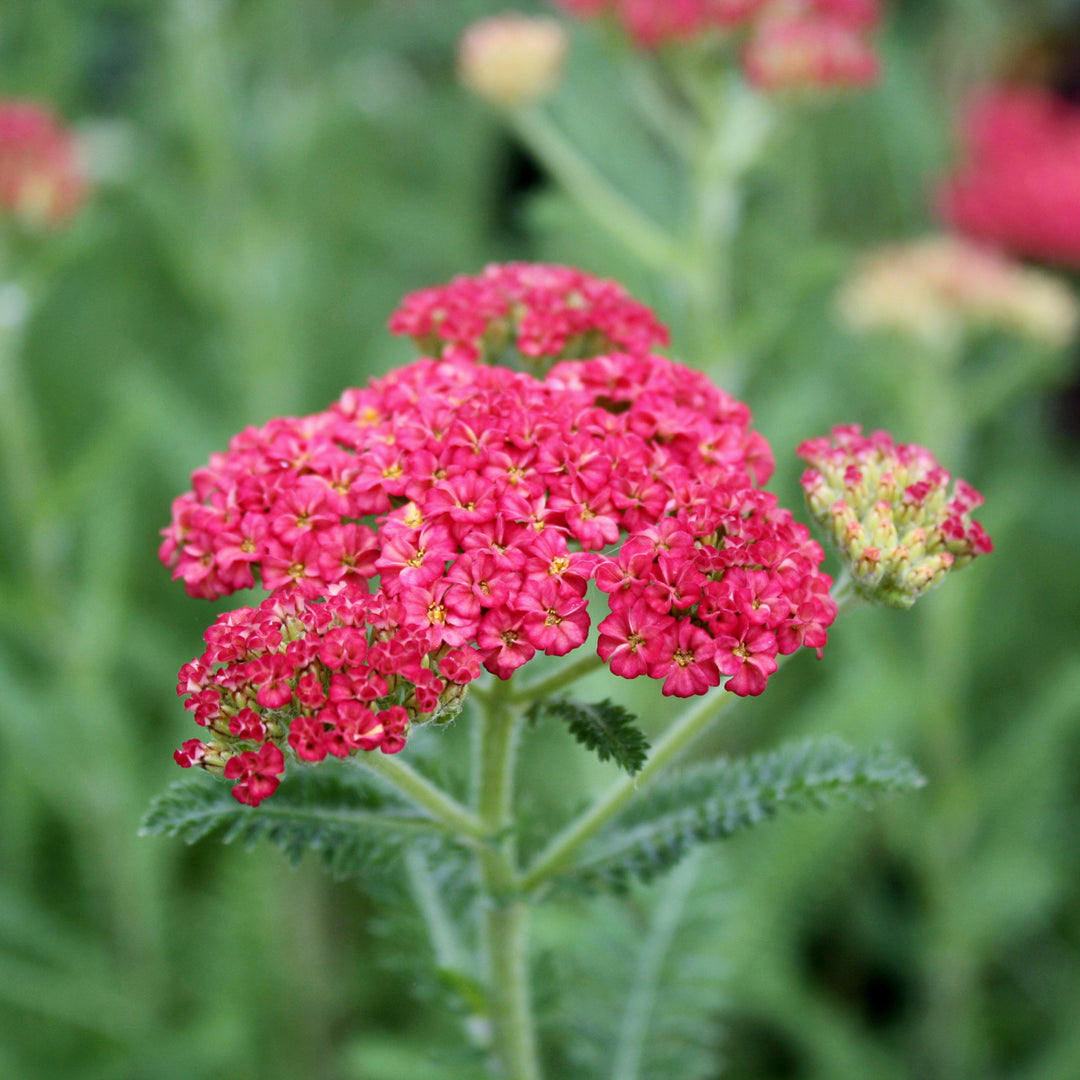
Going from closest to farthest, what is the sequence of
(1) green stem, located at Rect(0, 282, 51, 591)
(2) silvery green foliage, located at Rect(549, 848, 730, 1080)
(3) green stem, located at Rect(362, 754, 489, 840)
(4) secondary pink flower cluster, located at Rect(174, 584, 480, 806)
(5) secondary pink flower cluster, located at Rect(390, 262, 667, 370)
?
1. (4) secondary pink flower cluster, located at Rect(174, 584, 480, 806)
2. (3) green stem, located at Rect(362, 754, 489, 840)
3. (5) secondary pink flower cluster, located at Rect(390, 262, 667, 370)
4. (2) silvery green foliage, located at Rect(549, 848, 730, 1080)
5. (1) green stem, located at Rect(0, 282, 51, 591)

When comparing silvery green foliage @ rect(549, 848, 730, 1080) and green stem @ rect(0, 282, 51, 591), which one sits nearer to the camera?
silvery green foliage @ rect(549, 848, 730, 1080)

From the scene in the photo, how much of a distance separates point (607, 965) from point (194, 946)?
146 centimetres

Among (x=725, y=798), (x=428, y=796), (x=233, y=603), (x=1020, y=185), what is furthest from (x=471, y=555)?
(x=1020, y=185)

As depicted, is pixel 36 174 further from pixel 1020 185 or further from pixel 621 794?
pixel 1020 185

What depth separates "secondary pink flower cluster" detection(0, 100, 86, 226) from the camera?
2.21 meters

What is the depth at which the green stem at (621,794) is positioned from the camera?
1040mm

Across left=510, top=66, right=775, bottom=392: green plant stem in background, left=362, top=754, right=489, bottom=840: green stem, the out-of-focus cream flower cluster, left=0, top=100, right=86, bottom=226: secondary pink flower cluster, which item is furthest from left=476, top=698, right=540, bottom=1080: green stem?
left=0, top=100, right=86, bottom=226: secondary pink flower cluster

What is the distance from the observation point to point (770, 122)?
2.16 m

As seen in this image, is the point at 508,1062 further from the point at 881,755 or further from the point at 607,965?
the point at 881,755

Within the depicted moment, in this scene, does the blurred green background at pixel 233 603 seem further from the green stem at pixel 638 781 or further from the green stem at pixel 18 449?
the green stem at pixel 638 781

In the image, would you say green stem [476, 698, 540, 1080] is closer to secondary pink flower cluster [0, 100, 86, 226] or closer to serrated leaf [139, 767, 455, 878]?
serrated leaf [139, 767, 455, 878]

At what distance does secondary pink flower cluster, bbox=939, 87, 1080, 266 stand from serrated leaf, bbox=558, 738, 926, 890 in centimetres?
227

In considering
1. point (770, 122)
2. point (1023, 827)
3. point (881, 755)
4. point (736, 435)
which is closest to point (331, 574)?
point (736, 435)

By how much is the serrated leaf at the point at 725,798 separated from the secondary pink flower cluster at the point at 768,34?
1.33 meters
